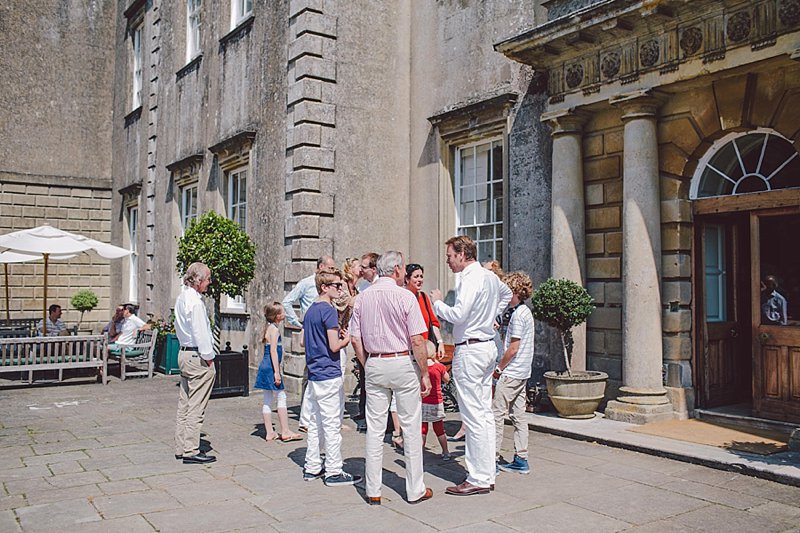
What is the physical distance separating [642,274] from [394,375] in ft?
13.6

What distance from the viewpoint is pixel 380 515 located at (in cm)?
536

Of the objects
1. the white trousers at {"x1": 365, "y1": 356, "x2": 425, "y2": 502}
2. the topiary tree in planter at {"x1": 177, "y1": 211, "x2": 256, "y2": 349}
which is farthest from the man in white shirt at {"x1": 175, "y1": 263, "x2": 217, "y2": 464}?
the topiary tree in planter at {"x1": 177, "y1": 211, "x2": 256, "y2": 349}

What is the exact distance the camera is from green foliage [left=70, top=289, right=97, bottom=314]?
2147cm

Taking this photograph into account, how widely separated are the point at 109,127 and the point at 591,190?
1740 centimetres

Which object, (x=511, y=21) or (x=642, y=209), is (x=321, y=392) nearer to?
(x=642, y=209)

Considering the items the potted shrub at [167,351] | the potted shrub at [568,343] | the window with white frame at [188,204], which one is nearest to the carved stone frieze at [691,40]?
the potted shrub at [568,343]

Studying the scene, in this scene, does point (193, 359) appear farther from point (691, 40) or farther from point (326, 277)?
point (691, 40)

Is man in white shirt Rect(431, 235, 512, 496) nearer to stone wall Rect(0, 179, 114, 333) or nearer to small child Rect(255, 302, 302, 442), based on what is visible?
small child Rect(255, 302, 302, 442)

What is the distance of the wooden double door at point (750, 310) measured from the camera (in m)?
8.12

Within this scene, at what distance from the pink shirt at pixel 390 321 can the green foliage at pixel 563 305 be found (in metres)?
3.45

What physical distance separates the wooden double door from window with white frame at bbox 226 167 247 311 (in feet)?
28.1

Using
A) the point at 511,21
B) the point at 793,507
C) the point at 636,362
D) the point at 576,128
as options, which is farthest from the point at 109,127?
the point at 793,507

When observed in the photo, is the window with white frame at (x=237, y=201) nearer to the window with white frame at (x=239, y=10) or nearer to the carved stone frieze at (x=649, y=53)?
the window with white frame at (x=239, y=10)

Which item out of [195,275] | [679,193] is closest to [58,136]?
[195,275]
